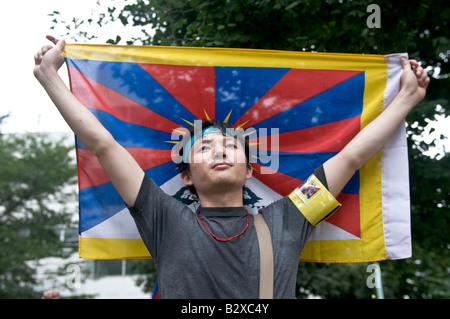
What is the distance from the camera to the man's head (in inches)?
92.0

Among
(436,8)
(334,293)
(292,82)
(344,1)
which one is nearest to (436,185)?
(436,8)

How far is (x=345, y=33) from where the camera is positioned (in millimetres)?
4199

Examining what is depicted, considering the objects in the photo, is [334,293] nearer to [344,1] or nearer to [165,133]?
[344,1]

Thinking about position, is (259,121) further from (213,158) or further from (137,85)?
(137,85)

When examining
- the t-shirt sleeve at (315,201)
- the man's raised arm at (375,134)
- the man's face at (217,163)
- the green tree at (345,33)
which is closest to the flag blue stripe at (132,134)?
the man's face at (217,163)

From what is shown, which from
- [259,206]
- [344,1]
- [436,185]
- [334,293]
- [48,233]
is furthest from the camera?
[48,233]

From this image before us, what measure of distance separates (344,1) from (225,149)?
2.20 metres

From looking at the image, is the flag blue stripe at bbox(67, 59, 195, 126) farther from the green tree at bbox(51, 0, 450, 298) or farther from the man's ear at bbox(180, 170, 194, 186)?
the green tree at bbox(51, 0, 450, 298)

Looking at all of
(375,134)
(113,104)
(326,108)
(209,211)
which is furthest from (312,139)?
(113,104)

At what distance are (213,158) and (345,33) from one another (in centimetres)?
250

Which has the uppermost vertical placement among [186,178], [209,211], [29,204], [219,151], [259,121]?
[29,204]

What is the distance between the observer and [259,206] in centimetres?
280

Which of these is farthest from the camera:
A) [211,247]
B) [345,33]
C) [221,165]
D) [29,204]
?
[29,204]
